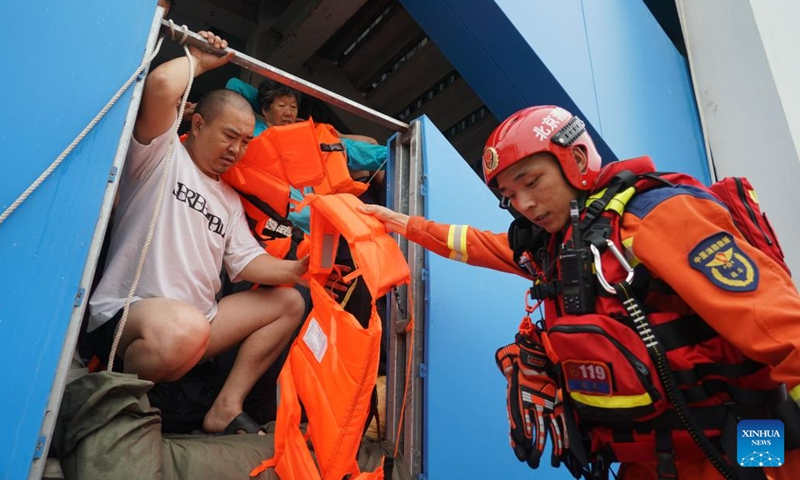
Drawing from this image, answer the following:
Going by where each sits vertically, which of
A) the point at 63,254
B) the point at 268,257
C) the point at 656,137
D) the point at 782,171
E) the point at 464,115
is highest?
the point at 464,115

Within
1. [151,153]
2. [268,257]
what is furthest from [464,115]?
[151,153]

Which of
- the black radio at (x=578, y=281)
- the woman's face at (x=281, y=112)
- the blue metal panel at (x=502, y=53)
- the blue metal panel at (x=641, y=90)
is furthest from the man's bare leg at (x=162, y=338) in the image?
the blue metal panel at (x=641, y=90)

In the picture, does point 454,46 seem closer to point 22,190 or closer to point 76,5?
point 76,5

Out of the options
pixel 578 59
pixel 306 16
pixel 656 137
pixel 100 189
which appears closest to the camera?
pixel 100 189

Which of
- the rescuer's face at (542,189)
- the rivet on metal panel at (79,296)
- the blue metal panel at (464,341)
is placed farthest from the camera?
the blue metal panel at (464,341)

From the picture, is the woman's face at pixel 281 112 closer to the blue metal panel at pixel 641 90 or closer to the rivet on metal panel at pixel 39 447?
the blue metal panel at pixel 641 90

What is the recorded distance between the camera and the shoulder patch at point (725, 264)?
123cm

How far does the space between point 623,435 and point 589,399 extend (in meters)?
0.16

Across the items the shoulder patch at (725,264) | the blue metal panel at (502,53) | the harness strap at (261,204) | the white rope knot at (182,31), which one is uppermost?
the blue metal panel at (502,53)

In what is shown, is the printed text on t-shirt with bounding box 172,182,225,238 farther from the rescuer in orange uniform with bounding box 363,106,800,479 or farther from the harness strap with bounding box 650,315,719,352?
the harness strap with bounding box 650,315,719,352

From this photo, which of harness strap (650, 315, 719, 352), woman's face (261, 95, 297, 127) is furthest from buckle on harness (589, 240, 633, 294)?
woman's face (261, 95, 297, 127)

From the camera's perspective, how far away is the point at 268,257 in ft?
7.00

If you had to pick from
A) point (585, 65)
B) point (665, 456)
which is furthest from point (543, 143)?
point (585, 65)

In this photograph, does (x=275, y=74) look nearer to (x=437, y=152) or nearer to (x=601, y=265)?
(x=437, y=152)
